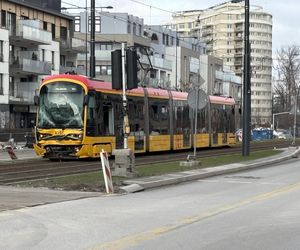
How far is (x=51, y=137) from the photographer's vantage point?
25.6 metres

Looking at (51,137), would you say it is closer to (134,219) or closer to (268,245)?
(134,219)

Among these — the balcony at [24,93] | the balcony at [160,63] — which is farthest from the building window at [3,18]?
the balcony at [160,63]

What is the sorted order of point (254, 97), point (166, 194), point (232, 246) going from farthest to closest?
point (254, 97), point (166, 194), point (232, 246)

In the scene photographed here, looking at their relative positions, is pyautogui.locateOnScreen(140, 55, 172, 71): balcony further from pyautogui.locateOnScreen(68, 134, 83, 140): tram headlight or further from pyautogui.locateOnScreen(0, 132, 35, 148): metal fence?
pyautogui.locateOnScreen(68, 134, 83, 140): tram headlight

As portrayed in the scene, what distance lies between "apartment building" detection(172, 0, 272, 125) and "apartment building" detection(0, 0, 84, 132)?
7331cm

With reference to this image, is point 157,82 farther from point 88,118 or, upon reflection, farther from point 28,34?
point 88,118

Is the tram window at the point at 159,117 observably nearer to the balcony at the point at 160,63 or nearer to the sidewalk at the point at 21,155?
the sidewalk at the point at 21,155

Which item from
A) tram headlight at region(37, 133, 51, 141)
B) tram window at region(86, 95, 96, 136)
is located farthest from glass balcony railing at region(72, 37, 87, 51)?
tram window at region(86, 95, 96, 136)

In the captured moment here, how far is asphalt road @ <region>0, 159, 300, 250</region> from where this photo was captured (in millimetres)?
8852

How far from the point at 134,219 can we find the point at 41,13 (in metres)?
55.8

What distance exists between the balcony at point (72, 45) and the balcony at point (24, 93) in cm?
841

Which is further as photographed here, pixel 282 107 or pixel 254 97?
pixel 254 97

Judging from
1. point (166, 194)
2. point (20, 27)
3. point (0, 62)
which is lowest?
point (166, 194)

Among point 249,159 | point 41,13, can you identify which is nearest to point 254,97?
point 41,13
